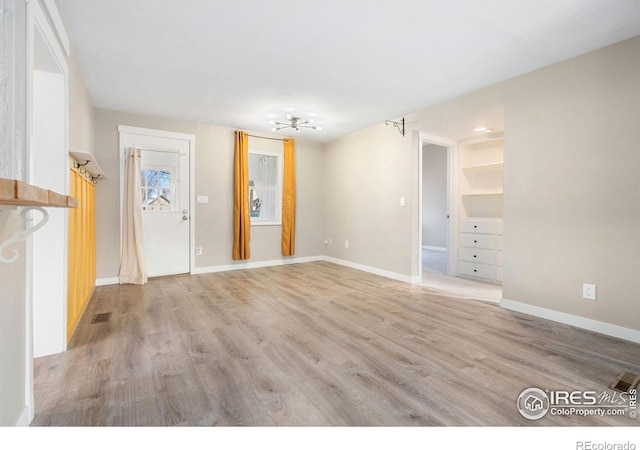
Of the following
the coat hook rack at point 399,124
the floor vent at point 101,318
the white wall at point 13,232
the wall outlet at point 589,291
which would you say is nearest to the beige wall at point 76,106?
the white wall at point 13,232

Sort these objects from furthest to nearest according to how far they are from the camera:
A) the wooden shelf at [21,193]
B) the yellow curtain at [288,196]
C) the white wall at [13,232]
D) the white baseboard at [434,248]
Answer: the white baseboard at [434,248] → the yellow curtain at [288,196] → the white wall at [13,232] → the wooden shelf at [21,193]

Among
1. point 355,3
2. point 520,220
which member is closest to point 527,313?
point 520,220

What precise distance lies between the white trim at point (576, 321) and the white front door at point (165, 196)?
436cm

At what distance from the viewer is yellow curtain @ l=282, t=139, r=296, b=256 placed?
18.5ft

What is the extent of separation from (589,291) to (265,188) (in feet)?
15.1

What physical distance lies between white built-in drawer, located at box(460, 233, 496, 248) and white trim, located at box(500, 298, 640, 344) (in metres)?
1.38

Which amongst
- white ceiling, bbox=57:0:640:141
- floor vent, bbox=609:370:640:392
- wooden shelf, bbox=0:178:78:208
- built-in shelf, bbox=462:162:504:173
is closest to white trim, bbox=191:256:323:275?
white ceiling, bbox=57:0:640:141

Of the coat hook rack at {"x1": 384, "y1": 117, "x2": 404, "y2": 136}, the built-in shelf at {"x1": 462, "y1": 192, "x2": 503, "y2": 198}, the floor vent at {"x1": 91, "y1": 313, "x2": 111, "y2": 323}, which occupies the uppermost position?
the coat hook rack at {"x1": 384, "y1": 117, "x2": 404, "y2": 136}

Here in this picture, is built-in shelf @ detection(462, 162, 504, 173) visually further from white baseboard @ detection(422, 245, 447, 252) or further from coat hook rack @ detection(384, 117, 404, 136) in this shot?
white baseboard @ detection(422, 245, 447, 252)

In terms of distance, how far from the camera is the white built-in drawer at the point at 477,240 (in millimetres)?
4376

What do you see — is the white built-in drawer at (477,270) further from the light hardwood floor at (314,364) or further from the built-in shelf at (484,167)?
the built-in shelf at (484,167)
